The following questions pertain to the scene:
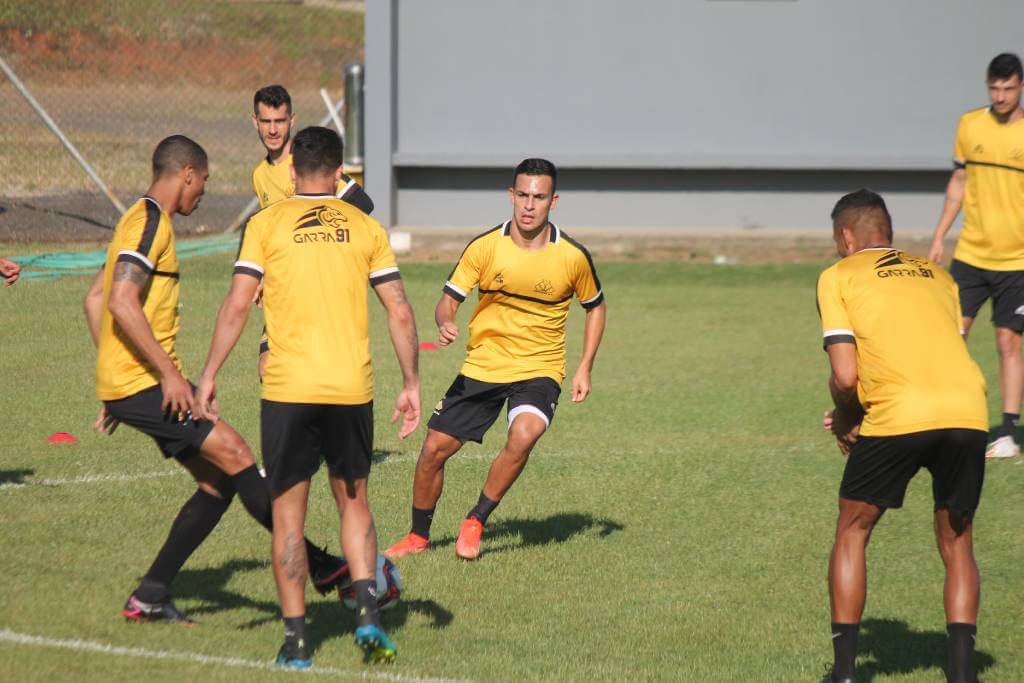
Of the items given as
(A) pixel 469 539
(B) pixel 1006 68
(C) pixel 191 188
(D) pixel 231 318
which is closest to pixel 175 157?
(C) pixel 191 188

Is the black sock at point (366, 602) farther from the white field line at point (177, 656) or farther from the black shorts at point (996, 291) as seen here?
the black shorts at point (996, 291)

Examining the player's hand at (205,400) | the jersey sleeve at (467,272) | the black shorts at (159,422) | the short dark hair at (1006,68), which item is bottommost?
the black shorts at (159,422)

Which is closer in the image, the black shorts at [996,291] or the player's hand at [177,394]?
the player's hand at [177,394]

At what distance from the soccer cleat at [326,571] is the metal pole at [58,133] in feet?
43.0

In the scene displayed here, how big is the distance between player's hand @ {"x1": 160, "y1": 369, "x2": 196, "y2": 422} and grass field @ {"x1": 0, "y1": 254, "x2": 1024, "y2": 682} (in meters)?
1.02

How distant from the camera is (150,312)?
5930 mm

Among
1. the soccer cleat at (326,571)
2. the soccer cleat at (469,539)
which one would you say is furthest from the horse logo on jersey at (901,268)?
the soccer cleat at (469,539)

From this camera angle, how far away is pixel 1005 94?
31.6ft

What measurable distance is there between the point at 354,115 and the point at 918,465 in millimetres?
15862

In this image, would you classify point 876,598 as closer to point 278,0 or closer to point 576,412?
point 576,412

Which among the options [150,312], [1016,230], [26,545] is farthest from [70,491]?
[1016,230]

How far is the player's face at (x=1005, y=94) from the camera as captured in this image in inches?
376

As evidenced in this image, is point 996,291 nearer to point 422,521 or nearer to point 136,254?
point 422,521

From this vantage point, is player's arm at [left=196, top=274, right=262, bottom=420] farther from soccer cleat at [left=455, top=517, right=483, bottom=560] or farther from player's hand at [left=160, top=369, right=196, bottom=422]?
soccer cleat at [left=455, top=517, right=483, bottom=560]
